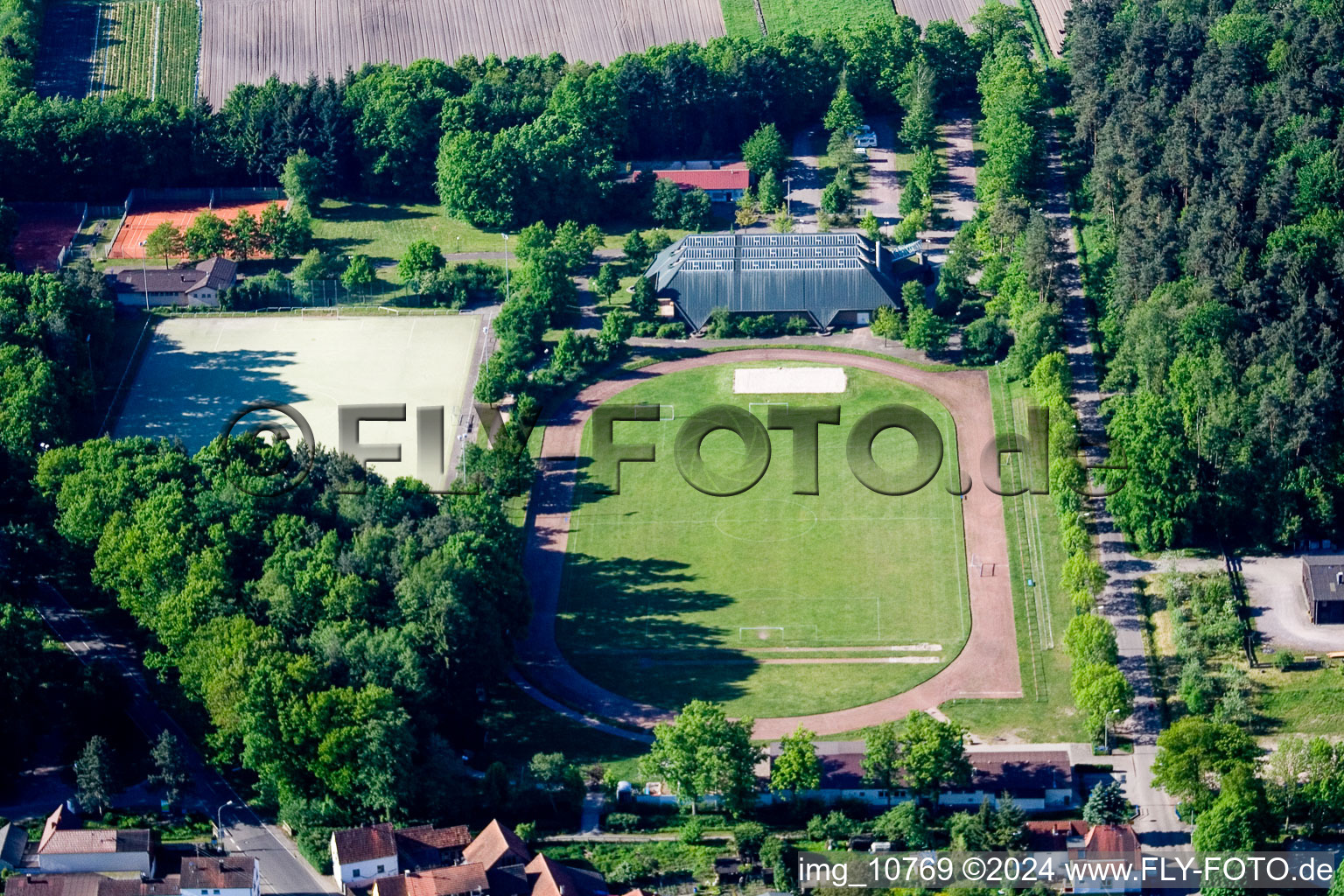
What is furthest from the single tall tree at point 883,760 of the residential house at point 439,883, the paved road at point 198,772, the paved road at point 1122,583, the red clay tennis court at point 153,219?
the red clay tennis court at point 153,219

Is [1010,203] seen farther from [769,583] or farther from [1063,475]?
[769,583]

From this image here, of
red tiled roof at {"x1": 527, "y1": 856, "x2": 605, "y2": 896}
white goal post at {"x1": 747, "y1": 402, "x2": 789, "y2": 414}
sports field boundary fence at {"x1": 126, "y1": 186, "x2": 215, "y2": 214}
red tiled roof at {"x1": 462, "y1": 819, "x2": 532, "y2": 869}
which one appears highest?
sports field boundary fence at {"x1": 126, "y1": 186, "x2": 215, "y2": 214}

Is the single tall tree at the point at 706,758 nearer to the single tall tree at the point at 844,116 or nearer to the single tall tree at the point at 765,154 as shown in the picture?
the single tall tree at the point at 765,154

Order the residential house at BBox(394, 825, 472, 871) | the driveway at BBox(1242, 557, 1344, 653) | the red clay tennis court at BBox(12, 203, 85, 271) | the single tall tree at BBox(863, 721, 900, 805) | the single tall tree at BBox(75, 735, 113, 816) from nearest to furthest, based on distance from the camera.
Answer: the residential house at BBox(394, 825, 472, 871) < the single tall tree at BBox(863, 721, 900, 805) < the single tall tree at BBox(75, 735, 113, 816) < the driveway at BBox(1242, 557, 1344, 653) < the red clay tennis court at BBox(12, 203, 85, 271)

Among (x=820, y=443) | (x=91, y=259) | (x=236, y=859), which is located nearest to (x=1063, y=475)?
(x=820, y=443)

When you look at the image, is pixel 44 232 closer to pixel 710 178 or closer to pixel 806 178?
pixel 710 178

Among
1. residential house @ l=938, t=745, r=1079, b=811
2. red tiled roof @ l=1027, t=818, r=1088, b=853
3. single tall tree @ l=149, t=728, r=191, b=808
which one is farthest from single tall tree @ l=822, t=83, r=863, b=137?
single tall tree @ l=149, t=728, r=191, b=808

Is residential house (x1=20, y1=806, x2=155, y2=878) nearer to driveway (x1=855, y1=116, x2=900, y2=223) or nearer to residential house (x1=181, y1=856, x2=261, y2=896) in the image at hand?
residential house (x1=181, y1=856, x2=261, y2=896)

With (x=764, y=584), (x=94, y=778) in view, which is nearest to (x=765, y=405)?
(x=764, y=584)
